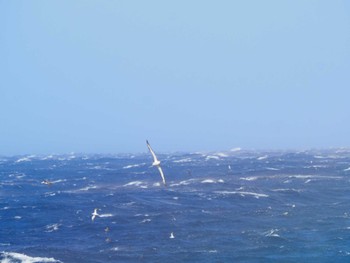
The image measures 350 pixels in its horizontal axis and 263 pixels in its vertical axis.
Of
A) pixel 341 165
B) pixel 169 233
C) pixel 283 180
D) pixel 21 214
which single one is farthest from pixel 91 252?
pixel 341 165

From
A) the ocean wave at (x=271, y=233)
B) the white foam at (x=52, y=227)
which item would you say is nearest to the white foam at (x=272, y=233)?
the ocean wave at (x=271, y=233)

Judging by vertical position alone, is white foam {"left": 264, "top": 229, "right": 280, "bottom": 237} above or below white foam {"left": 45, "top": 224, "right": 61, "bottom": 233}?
below

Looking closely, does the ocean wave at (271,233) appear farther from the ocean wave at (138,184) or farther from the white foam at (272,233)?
the ocean wave at (138,184)

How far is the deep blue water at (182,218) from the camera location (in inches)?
2500

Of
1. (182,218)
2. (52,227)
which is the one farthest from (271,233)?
(52,227)

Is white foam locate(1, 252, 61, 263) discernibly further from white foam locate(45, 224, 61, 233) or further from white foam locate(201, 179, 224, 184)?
white foam locate(201, 179, 224, 184)

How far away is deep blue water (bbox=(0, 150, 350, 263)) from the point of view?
208 ft

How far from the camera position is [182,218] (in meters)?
83.2

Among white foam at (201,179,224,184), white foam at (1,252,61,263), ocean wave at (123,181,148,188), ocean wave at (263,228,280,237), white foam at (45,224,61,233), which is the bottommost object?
ocean wave at (263,228,280,237)

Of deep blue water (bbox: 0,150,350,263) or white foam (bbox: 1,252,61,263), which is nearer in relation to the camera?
white foam (bbox: 1,252,61,263)

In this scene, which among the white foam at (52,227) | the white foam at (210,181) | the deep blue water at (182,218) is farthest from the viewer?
the white foam at (210,181)

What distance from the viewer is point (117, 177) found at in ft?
483

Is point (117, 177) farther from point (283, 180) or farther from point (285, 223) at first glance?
point (285, 223)

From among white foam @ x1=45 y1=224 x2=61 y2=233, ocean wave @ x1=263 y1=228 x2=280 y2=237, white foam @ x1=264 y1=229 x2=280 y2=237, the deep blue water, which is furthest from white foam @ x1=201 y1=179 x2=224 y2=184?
white foam @ x1=45 y1=224 x2=61 y2=233
